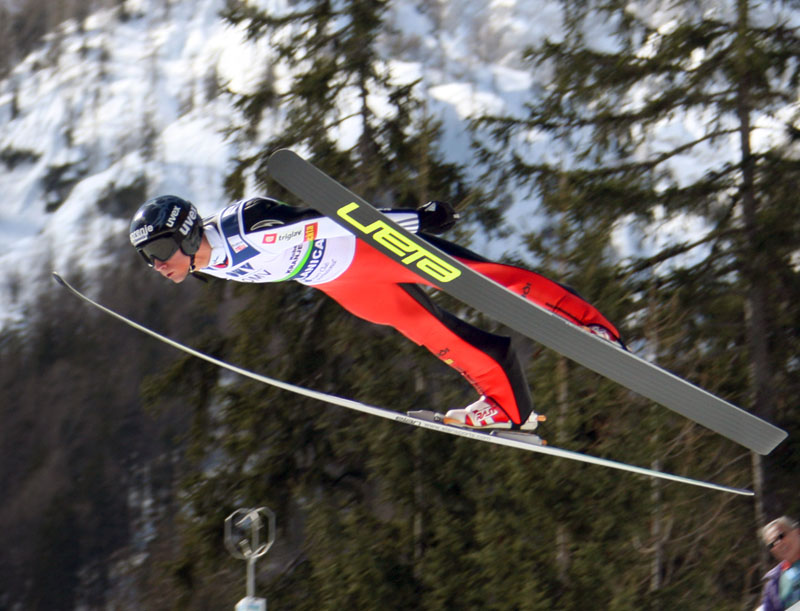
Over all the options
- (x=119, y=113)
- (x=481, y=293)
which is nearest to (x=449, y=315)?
(x=481, y=293)

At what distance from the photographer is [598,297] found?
7.87 m

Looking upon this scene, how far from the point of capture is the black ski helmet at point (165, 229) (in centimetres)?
316

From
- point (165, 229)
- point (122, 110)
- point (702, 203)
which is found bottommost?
point (165, 229)

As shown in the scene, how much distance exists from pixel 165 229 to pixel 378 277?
75cm

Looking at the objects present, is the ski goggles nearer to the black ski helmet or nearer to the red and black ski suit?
the black ski helmet

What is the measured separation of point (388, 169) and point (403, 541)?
393cm

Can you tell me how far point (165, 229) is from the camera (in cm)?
315

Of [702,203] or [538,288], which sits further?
[702,203]

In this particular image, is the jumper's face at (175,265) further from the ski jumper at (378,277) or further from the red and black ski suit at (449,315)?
the red and black ski suit at (449,315)

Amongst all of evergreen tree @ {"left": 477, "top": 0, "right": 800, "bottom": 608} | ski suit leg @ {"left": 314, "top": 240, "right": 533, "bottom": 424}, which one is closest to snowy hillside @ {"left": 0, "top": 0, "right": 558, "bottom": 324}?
evergreen tree @ {"left": 477, "top": 0, "right": 800, "bottom": 608}

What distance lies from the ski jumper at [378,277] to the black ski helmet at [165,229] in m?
0.10

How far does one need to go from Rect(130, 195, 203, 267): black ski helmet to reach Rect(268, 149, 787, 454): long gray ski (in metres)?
0.42

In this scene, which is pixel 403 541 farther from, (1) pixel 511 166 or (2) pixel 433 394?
(1) pixel 511 166

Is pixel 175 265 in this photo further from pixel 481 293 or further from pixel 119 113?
pixel 119 113
